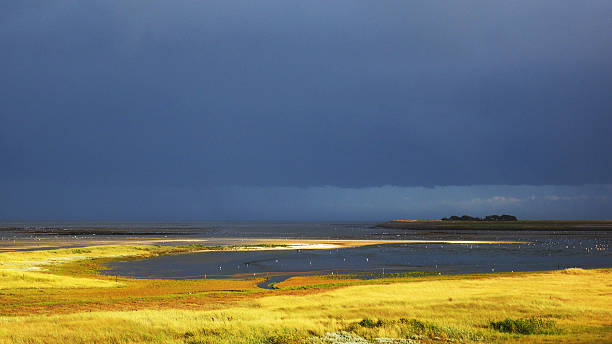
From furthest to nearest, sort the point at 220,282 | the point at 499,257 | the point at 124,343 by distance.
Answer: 1. the point at 499,257
2. the point at 220,282
3. the point at 124,343

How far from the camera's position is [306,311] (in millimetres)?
29344

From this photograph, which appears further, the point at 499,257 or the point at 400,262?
the point at 499,257

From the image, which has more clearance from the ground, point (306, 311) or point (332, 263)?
point (306, 311)

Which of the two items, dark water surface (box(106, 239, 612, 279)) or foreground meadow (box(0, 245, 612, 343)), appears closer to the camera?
foreground meadow (box(0, 245, 612, 343))

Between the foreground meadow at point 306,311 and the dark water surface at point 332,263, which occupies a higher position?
the foreground meadow at point 306,311

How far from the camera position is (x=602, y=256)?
84750 mm

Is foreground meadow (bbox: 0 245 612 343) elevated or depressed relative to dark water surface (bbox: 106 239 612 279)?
elevated

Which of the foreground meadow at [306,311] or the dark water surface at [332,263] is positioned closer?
the foreground meadow at [306,311]

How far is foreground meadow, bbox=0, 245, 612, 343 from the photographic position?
2144cm

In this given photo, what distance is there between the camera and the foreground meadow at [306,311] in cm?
2144

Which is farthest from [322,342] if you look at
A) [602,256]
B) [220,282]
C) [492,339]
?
[602,256]

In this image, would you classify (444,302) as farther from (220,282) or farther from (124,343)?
(220,282)

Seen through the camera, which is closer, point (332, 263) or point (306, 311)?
point (306, 311)

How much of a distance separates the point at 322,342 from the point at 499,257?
2702 inches
